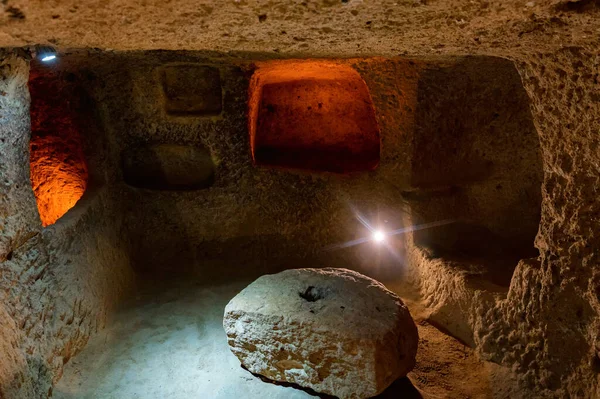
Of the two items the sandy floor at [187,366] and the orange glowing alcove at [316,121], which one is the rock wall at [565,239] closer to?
the sandy floor at [187,366]

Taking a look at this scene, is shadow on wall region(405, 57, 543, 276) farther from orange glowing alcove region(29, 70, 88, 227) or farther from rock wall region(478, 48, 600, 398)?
orange glowing alcove region(29, 70, 88, 227)

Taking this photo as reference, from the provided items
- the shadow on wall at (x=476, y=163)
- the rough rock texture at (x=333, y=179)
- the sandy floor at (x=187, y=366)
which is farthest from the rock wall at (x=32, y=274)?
the shadow on wall at (x=476, y=163)

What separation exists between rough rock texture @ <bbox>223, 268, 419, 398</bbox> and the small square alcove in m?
1.96

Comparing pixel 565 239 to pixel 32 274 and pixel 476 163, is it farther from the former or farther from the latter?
pixel 32 274

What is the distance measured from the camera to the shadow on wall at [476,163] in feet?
11.9

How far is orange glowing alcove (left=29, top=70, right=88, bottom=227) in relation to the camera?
12.9 ft

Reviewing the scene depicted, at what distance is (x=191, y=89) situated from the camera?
4293 millimetres

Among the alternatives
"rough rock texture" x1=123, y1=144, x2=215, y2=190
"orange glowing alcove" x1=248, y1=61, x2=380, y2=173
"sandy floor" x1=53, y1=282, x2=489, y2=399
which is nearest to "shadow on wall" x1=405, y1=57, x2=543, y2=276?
"sandy floor" x1=53, y1=282, x2=489, y2=399

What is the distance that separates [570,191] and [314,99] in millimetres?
4114

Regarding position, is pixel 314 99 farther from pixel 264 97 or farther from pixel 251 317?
pixel 251 317

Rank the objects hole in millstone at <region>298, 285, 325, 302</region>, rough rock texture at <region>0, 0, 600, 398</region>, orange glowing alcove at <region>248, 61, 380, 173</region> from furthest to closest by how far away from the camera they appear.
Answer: orange glowing alcove at <region>248, 61, 380, 173</region> → hole in millstone at <region>298, 285, 325, 302</region> → rough rock texture at <region>0, 0, 600, 398</region>

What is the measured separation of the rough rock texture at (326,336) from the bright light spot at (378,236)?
1.31 metres

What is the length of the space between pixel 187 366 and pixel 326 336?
112cm

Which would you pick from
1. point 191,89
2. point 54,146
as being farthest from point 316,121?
point 54,146
